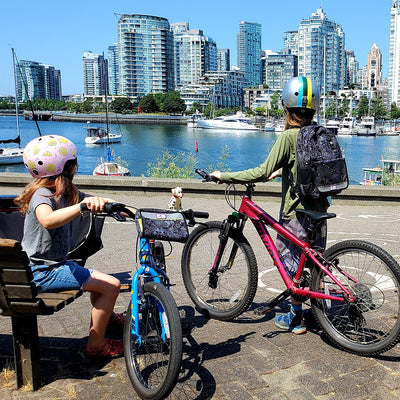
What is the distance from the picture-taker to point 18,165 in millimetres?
50781

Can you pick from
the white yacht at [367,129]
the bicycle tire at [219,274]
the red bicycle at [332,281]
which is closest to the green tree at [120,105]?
the white yacht at [367,129]

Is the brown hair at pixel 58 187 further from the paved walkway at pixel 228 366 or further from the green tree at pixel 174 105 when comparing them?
the green tree at pixel 174 105

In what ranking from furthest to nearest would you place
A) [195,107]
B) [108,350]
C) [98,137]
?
[195,107] → [98,137] → [108,350]

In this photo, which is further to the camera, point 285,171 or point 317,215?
point 285,171

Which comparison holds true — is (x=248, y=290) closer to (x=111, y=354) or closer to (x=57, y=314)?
(x=111, y=354)

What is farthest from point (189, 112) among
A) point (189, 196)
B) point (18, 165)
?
point (189, 196)

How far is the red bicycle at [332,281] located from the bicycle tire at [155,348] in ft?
4.07

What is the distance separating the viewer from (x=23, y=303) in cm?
297

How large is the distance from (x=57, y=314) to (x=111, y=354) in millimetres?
1061

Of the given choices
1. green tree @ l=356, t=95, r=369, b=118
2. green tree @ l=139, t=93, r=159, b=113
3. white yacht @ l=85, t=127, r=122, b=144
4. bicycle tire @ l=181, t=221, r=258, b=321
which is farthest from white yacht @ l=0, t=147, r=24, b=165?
green tree @ l=356, t=95, r=369, b=118

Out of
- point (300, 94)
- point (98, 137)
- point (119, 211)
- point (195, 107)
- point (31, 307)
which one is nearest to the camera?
point (31, 307)

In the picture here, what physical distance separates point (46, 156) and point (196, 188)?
24.4ft

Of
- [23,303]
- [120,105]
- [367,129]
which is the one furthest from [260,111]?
[23,303]

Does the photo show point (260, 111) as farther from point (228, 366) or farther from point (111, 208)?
point (111, 208)
